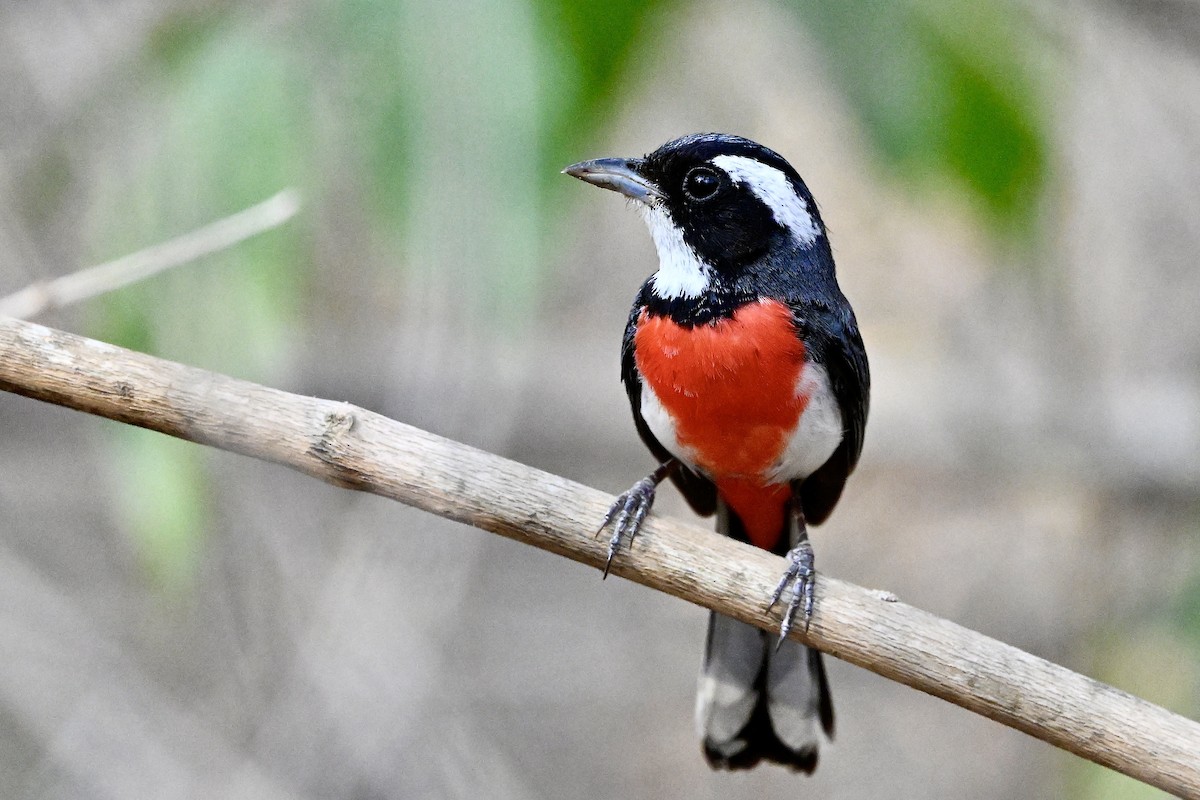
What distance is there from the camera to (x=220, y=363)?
8.95ft

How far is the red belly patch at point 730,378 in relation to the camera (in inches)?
141

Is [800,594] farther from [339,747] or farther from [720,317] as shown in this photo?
[339,747]

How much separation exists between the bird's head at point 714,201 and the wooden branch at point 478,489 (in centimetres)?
101

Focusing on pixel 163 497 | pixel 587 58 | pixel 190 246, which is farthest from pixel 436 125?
pixel 163 497

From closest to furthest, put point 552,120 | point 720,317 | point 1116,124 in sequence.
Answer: point 552,120
point 720,317
point 1116,124

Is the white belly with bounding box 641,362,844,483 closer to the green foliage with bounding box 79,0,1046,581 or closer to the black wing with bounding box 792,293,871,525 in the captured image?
the black wing with bounding box 792,293,871,525

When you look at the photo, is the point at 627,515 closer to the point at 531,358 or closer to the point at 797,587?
the point at 797,587

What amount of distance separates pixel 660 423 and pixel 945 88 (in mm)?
1536

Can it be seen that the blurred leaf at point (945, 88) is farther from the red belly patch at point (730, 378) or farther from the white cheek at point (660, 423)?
the white cheek at point (660, 423)

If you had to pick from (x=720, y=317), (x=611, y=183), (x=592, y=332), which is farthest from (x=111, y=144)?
(x=592, y=332)

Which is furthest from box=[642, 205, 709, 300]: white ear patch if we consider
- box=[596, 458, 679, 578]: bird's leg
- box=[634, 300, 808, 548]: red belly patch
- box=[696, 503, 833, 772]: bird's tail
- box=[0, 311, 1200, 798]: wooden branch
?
box=[696, 503, 833, 772]: bird's tail

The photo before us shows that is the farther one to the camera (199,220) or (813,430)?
(813,430)

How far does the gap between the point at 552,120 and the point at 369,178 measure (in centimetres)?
37

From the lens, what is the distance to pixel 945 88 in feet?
8.16
